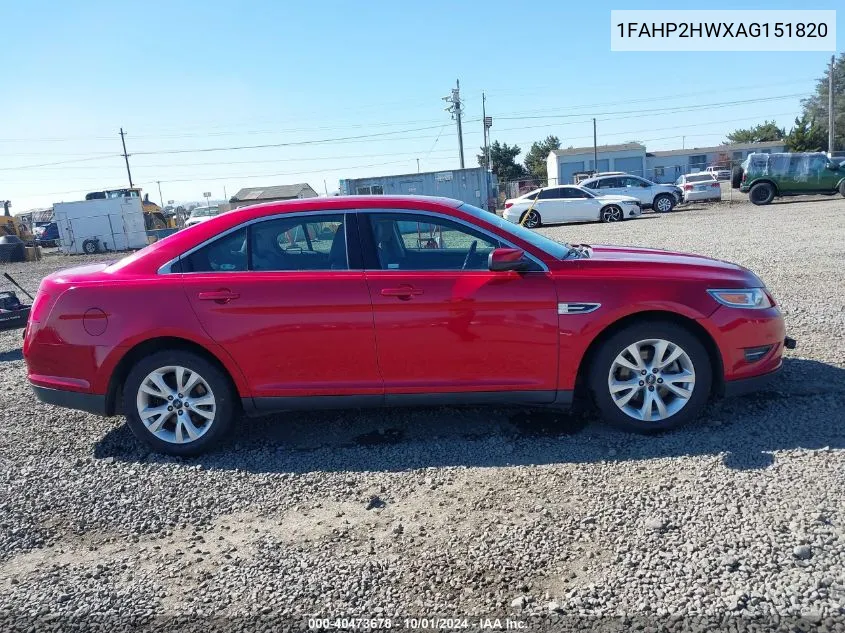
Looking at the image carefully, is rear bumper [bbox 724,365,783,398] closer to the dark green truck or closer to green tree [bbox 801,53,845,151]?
the dark green truck

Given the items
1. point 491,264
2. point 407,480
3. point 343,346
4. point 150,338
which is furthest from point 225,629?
point 491,264

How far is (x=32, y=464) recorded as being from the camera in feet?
14.7

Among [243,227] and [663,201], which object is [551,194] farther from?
[243,227]

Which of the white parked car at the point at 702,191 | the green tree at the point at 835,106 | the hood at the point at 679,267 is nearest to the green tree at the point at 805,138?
the green tree at the point at 835,106

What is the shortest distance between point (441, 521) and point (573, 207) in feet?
77.6

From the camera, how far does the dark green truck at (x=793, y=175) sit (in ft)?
84.5

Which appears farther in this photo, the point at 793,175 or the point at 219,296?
the point at 793,175

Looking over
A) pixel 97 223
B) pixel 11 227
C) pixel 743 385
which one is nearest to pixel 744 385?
pixel 743 385

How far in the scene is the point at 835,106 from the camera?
7106cm

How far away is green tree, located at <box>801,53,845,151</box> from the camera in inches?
2712

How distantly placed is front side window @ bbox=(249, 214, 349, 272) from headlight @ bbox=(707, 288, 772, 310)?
7.91 feet

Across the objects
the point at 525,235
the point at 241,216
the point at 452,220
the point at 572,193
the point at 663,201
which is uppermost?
the point at 241,216

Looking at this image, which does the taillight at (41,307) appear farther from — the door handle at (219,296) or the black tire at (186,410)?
the door handle at (219,296)

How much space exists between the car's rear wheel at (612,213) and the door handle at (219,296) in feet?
76.1
